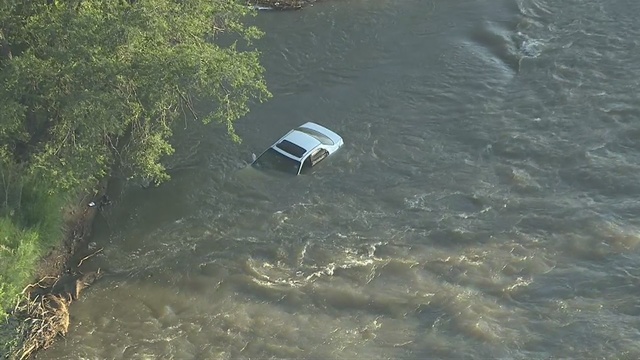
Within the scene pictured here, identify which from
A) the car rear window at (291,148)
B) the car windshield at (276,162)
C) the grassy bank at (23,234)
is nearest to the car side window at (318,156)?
the car rear window at (291,148)

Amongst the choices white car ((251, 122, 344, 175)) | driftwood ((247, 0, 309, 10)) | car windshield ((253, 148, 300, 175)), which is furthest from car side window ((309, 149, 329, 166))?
driftwood ((247, 0, 309, 10))

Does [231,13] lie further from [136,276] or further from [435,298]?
[435,298]

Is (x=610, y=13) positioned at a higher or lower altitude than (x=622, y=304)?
higher

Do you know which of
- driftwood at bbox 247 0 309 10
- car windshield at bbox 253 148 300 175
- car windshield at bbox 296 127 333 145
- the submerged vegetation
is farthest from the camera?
driftwood at bbox 247 0 309 10

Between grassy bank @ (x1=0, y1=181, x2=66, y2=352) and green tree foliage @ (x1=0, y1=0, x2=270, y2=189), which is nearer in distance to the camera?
grassy bank @ (x1=0, y1=181, x2=66, y2=352)

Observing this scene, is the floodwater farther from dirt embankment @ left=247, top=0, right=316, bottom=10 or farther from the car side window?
dirt embankment @ left=247, top=0, right=316, bottom=10

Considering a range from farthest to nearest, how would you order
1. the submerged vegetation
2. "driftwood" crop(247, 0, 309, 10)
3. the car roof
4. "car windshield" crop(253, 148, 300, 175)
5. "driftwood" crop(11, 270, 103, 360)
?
1. "driftwood" crop(247, 0, 309, 10)
2. "car windshield" crop(253, 148, 300, 175)
3. the car roof
4. "driftwood" crop(11, 270, 103, 360)
5. the submerged vegetation

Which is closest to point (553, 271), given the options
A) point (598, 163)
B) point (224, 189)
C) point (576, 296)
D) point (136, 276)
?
point (576, 296)
